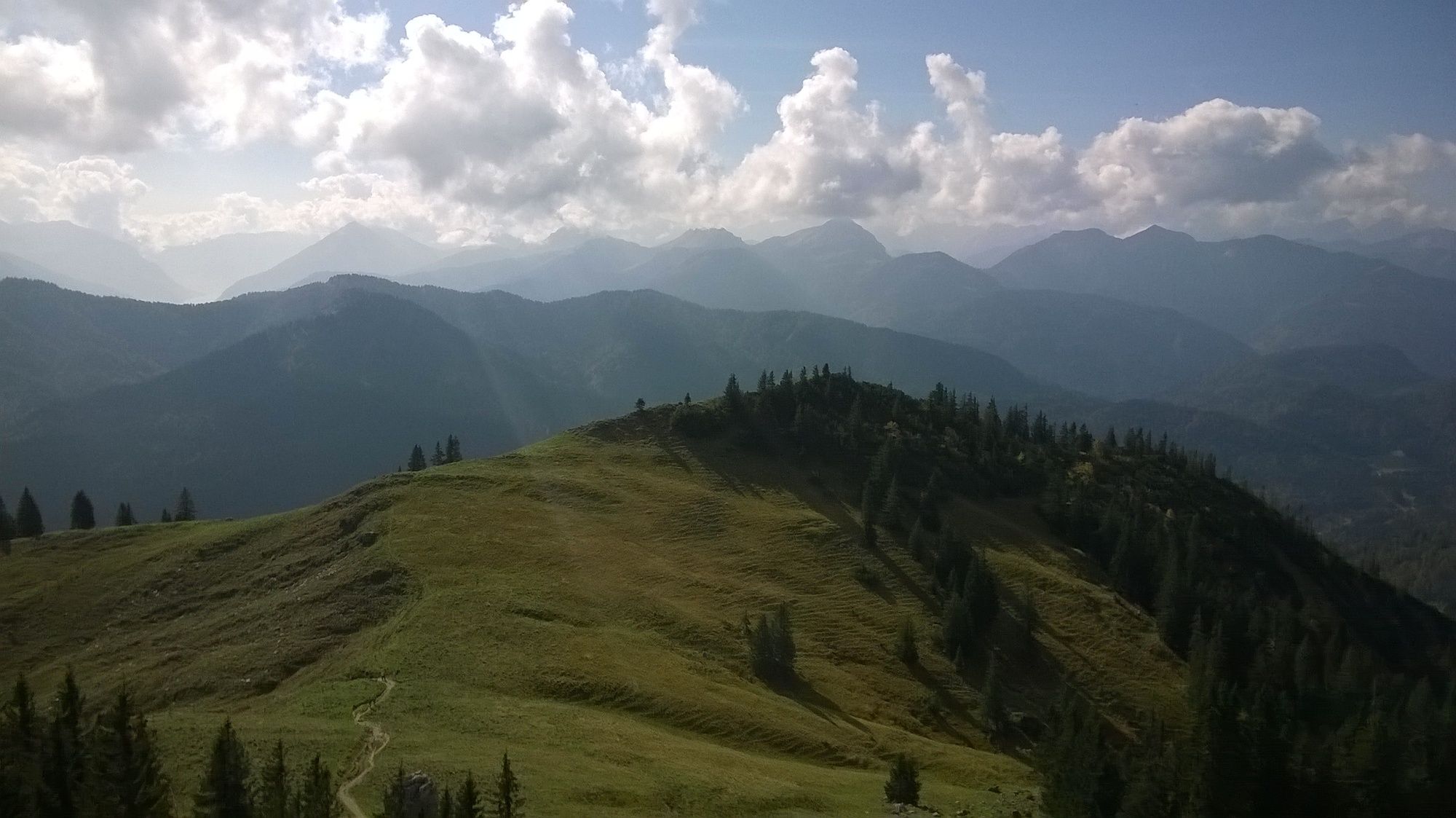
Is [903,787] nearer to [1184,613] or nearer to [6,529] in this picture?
[1184,613]

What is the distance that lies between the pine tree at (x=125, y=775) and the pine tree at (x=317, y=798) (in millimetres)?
914

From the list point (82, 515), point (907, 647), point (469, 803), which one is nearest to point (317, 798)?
point (469, 803)

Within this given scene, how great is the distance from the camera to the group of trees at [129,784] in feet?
91.9

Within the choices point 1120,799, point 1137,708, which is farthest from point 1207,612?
point 1120,799

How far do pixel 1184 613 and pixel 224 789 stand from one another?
10319 cm

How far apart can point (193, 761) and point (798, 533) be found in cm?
7849

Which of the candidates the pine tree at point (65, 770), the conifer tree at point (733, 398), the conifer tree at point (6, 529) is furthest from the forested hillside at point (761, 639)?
the pine tree at point (65, 770)

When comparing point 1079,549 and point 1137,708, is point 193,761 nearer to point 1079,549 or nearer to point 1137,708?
point 1137,708

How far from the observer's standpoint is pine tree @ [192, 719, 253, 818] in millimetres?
28266

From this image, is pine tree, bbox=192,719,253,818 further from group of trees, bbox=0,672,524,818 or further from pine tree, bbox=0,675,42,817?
pine tree, bbox=0,675,42,817

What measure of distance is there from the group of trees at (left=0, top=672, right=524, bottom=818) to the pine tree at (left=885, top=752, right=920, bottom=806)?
1996 centimetres

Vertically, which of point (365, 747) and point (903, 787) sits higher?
point (365, 747)

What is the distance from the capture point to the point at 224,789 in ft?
93.3

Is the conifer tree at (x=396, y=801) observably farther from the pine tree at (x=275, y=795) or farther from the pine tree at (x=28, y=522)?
the pine tree at (x=28, y=522)
